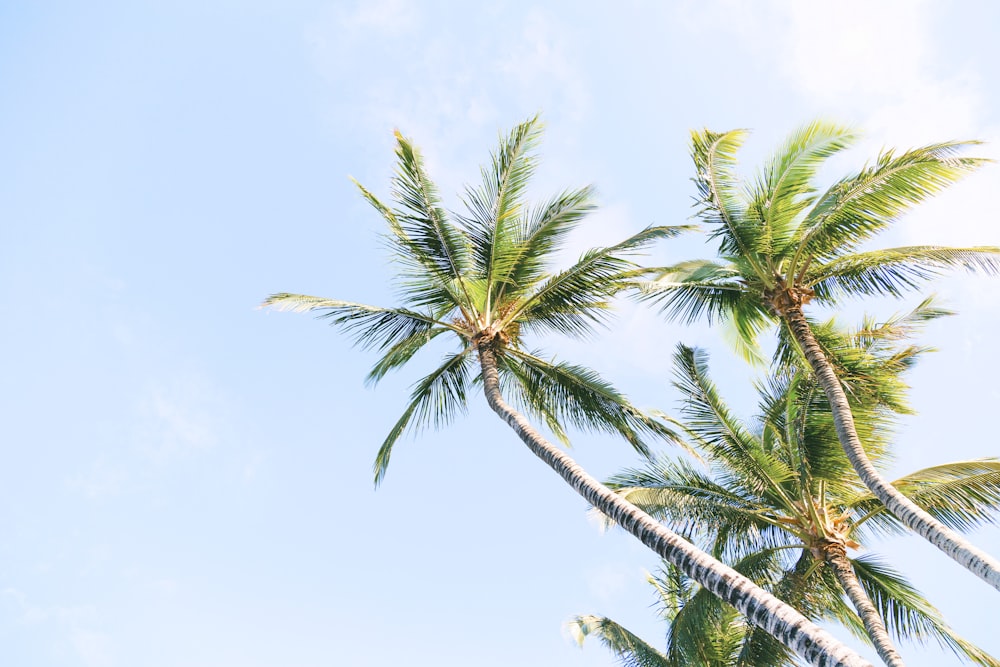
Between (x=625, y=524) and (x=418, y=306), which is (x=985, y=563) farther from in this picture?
(x=418, y=306)

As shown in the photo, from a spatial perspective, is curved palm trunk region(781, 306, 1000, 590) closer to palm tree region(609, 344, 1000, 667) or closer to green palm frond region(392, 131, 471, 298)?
palm tree region(609, 344, 1000, 667)

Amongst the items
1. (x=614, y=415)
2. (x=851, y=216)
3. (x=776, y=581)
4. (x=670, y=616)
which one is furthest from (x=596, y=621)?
(x=851, y=216)

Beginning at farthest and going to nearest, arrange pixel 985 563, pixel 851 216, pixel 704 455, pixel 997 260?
pixel 704 455, pixel 851 216, pixel 997 260, pixel 985 563

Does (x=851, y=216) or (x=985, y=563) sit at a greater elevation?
(x=851, y=216)

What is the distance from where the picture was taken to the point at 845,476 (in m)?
11.0

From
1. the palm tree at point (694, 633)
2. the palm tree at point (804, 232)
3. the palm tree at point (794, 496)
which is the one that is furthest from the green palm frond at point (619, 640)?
the palm tree at point (804, 232)

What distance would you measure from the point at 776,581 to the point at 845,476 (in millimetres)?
1972

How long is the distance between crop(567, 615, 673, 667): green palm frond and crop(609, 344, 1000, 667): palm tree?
9.18ft

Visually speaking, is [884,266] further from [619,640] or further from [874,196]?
[619,640]

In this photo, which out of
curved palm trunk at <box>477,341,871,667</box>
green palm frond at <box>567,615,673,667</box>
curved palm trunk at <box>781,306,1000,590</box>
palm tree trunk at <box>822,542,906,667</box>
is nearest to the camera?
curved palm trunk at <box>477,341,871,667</box>

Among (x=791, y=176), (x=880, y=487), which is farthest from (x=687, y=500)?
(x=791, y=176)

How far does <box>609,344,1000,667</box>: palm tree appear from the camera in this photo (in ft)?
34.3

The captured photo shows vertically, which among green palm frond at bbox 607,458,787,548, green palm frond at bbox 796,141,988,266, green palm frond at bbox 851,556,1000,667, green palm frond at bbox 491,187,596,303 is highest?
green palm frond at bbox 491,187,596,303

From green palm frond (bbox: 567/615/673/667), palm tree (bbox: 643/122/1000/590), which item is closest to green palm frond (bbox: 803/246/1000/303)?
palm tree (bbox: 643/122/1000/590)
